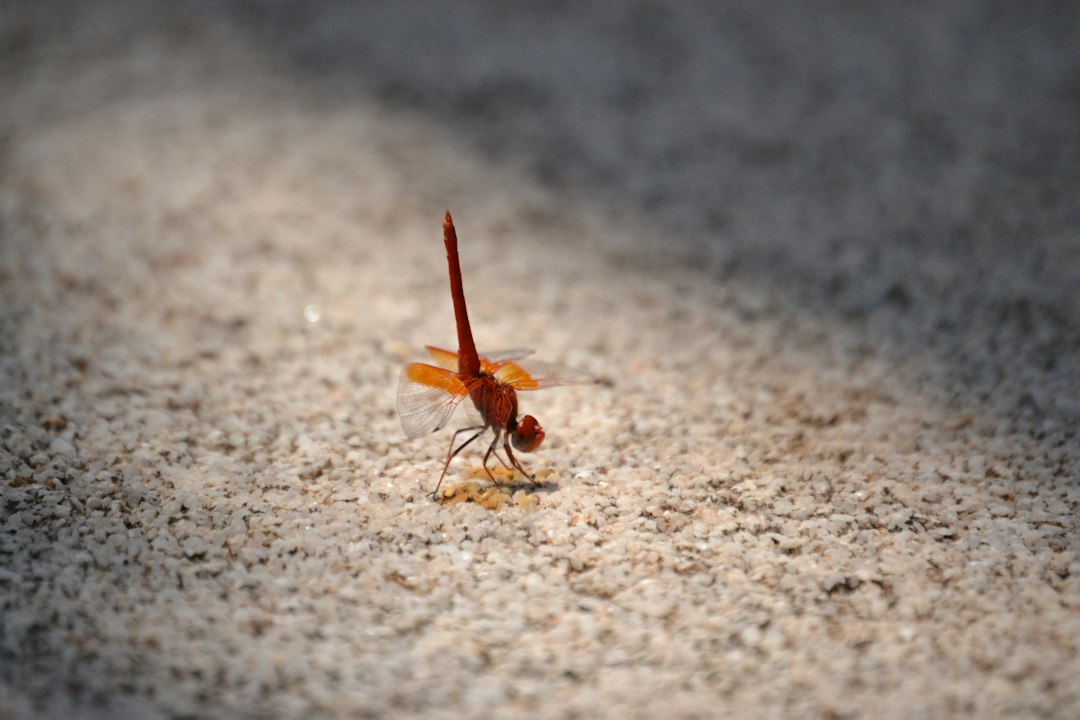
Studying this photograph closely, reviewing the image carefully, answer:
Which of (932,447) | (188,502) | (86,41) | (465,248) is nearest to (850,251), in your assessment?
(932,447)

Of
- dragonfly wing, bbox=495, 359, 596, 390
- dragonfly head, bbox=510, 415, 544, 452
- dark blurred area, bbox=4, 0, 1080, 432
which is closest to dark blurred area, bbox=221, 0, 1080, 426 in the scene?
dark blurred area, bbox=4, 0, 1080, 432

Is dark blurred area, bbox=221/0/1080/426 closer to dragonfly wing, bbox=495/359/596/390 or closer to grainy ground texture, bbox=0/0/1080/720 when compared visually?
grainy ground texture, bbox=0/0/1080/720

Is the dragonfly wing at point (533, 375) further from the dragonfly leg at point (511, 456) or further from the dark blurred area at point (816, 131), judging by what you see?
the dark blurred area at point (816, 131)

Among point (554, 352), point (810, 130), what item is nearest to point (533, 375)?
point (554, 352)

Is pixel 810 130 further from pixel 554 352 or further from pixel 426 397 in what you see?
pixel 426 397

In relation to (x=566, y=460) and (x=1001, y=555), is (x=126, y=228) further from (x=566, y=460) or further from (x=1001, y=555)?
(x=1001, y=555)
